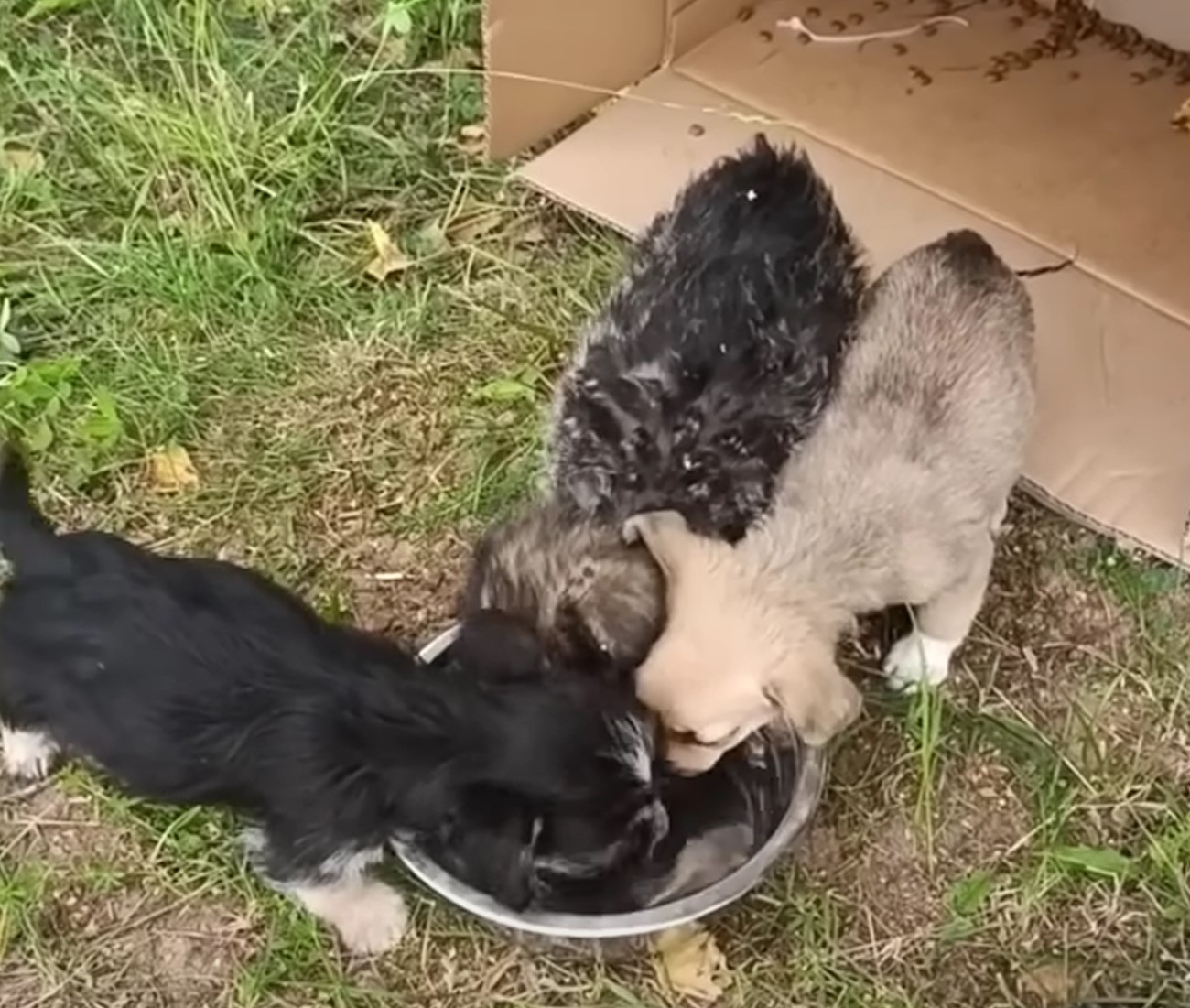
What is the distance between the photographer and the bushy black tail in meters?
2.58

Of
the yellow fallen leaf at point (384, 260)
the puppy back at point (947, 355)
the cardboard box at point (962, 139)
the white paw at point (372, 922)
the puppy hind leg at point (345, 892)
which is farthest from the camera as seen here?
the yellow fallen leaf at point (384, 260)

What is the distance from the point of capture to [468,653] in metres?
2.56

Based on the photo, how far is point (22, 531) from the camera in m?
2.61

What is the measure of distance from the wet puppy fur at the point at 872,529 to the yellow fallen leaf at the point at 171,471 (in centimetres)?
95

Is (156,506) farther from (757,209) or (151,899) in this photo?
(757,209)

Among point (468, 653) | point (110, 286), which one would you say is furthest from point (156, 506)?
point (468, 653)

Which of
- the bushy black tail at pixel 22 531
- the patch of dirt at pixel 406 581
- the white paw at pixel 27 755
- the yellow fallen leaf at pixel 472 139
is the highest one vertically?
the bushy black tail at pixel 22 531

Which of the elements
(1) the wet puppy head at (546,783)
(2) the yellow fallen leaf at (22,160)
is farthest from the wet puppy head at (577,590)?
(2) the yellow fallen leaf at (22,160)

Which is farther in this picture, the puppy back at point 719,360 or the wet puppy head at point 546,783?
the puppy back at point 719,360

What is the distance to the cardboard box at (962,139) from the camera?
343 cm

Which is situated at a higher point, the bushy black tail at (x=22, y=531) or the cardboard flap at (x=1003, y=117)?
the bushy black tail at (x=22, y=531)

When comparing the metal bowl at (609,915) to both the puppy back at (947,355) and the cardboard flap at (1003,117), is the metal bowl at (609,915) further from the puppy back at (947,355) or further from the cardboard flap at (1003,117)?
the cardboard flap at (1003,117)

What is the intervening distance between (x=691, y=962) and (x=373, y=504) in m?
1.01

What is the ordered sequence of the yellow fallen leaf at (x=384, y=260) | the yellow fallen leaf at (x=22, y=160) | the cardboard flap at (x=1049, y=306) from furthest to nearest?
the yellow fallen leaf at (x=22, y=160), the yellow fallen leaf at (x=384, y=260), the cardboard flap at (x=1049, y=306)
